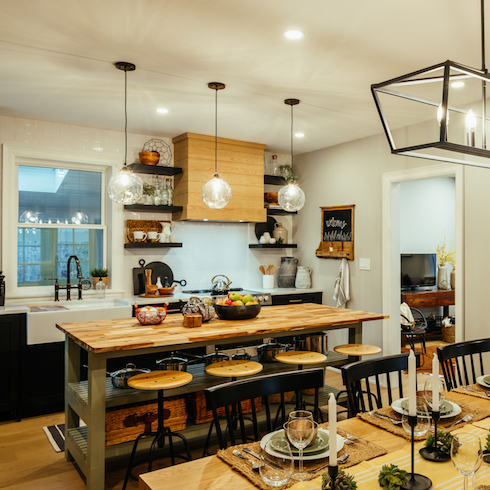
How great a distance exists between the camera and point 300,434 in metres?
1.38

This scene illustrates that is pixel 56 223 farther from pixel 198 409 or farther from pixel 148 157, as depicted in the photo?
pixel 198 409

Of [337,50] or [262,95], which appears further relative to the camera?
[262,95]

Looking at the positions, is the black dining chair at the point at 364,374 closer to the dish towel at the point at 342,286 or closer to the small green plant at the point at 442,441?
the small green plant at the point at 442,441

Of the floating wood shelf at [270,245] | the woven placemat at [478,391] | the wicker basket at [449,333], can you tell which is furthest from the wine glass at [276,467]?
the wicker basket at [449,333]

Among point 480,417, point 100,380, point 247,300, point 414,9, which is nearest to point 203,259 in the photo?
point 247,300

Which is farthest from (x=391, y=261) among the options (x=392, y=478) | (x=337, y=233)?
(x=392, y=478)

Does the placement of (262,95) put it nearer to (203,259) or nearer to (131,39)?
(131,39)

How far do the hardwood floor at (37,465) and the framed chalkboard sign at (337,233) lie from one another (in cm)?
293

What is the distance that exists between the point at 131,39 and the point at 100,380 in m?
2.00

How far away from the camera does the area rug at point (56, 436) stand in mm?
3441

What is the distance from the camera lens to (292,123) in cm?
472

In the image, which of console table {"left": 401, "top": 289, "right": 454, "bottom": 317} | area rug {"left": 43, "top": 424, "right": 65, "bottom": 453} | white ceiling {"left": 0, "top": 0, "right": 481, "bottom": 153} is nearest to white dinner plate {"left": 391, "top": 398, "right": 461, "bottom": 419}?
white ceiling {"left": 0, "top": 0, "right": 481, "bottom": 153}

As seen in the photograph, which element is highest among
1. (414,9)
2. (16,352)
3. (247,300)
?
(414,9)

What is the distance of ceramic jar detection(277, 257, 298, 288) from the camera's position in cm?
607
